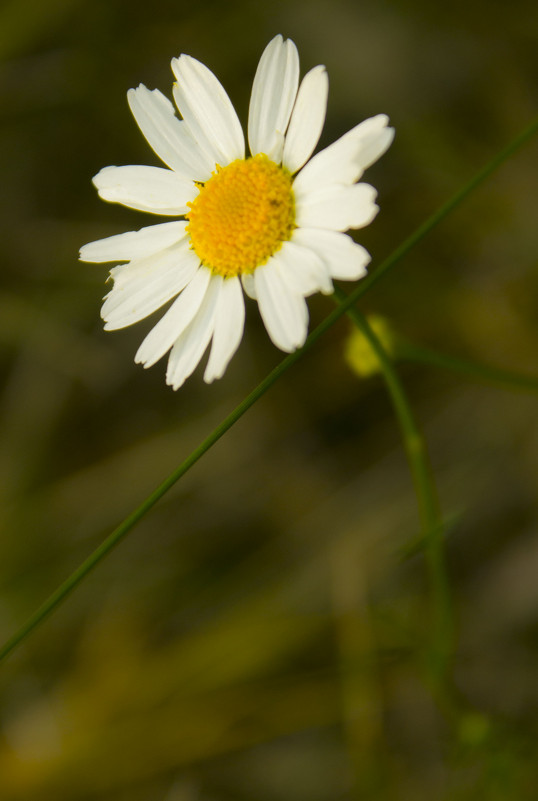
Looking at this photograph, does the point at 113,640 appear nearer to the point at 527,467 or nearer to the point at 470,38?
the point at 527,467

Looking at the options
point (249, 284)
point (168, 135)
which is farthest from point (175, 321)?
point (168, 135)

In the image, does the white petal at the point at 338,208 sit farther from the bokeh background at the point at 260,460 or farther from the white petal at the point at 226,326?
the bokeh background at the point at 260,460

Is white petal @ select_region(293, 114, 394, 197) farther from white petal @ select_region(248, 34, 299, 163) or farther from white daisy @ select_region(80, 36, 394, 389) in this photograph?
white petal @ select_region(248, 34, 299, 163)

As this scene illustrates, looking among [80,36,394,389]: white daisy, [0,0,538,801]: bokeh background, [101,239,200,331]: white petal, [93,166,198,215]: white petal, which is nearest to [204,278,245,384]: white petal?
[80,36,394,389]: white daisy

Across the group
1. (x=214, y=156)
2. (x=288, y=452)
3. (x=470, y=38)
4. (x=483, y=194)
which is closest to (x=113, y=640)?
(x=288, y=452)

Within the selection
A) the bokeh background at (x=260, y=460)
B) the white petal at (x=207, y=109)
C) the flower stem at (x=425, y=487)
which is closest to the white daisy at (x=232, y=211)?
the white petal at (x=207, y=109)
